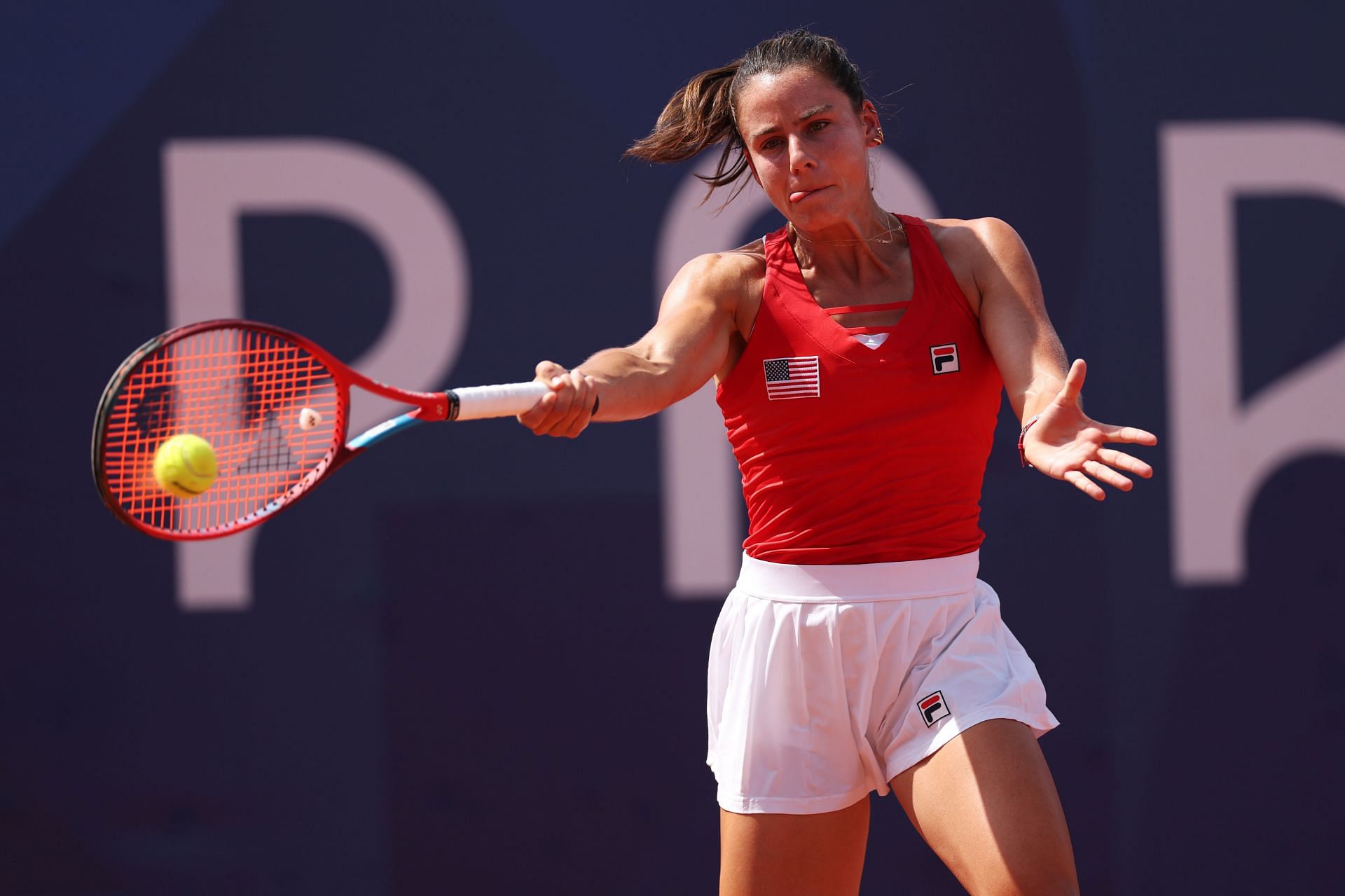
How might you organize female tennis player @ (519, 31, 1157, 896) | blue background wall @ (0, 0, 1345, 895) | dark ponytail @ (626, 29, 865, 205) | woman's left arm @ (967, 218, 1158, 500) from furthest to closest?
blue background wall @ (0, 0, 1345, 895)
dark ponytail @ (626, 29, 865, 205)
female tennis player @ (519, 31, 1157, 896)
woman's left arm @ (967, 218, 1158, 500)

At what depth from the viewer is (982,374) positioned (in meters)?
2.65

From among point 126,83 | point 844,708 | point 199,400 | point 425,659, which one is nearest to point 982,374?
point 844,708

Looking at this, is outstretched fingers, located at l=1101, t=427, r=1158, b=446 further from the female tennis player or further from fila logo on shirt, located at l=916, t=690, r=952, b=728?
fila logo on shirt, located at l=916, t=690, r=952, b=728

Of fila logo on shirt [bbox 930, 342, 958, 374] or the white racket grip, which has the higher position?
fila logo on shirt [bbox 930, 342, 958, 374]

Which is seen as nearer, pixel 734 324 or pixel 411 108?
pixel 734 324

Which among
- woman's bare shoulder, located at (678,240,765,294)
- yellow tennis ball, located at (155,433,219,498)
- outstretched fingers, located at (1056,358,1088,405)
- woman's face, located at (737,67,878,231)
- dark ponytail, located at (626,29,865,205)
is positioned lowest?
yellow tennis ball, located at (155,433,219,498)

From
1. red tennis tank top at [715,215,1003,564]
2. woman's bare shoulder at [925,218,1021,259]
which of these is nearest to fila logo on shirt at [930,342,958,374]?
red tennis tank top at [715,215,1003,564]

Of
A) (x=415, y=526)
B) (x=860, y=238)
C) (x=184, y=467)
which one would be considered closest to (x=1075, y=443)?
(x=860, y=238)

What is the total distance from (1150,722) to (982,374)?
1.70m

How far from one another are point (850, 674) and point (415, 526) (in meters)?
1.77

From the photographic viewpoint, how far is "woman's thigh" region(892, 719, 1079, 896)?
2.28 meters

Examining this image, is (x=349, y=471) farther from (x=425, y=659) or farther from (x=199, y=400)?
(x=199, y=400)

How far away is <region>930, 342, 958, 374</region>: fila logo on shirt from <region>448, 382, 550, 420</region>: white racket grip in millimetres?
738

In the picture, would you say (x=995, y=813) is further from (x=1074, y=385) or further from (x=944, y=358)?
(x=944, y=358)
